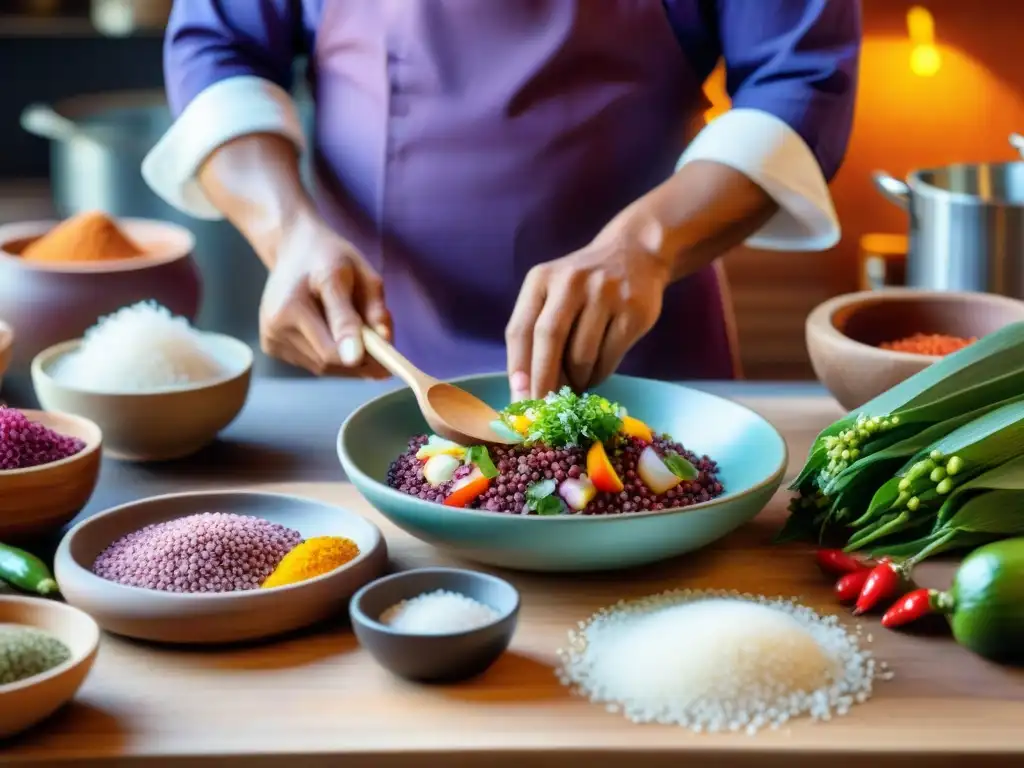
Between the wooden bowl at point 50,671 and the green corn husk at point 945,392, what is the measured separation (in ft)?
2.10

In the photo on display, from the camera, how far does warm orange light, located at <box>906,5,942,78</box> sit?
3373 mm

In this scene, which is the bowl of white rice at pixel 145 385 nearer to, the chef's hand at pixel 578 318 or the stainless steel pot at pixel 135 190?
the chef's hand at pixel 578 318

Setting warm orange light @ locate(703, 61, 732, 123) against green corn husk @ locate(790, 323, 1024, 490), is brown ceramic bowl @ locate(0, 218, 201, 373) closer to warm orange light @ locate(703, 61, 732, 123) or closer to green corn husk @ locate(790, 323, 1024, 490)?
green corn husk @ locate(790, 323, 1024, 490)

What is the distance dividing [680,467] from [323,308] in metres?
0.47

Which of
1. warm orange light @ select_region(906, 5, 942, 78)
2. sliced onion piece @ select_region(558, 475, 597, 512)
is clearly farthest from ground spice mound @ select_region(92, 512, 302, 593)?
warm orange light @ select_region(906, 5, 942, 78)

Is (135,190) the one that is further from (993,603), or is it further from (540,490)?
(993,603)

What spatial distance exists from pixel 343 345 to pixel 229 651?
434 millimetres

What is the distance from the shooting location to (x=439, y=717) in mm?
894

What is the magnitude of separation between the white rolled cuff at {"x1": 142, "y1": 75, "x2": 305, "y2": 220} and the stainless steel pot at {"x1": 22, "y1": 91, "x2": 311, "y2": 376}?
640mm

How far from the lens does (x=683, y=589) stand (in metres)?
1.09

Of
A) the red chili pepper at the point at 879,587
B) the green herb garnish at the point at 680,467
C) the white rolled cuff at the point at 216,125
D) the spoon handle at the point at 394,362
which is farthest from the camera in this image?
the white rolled cuff at the point at 216,125

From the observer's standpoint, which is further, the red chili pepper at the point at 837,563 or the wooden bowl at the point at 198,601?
the red chili pepper at the point at 837,563

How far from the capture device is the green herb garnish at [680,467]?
1.15m

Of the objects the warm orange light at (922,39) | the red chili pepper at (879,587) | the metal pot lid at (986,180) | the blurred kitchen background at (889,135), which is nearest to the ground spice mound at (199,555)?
the red chili pepper at (879,587)
